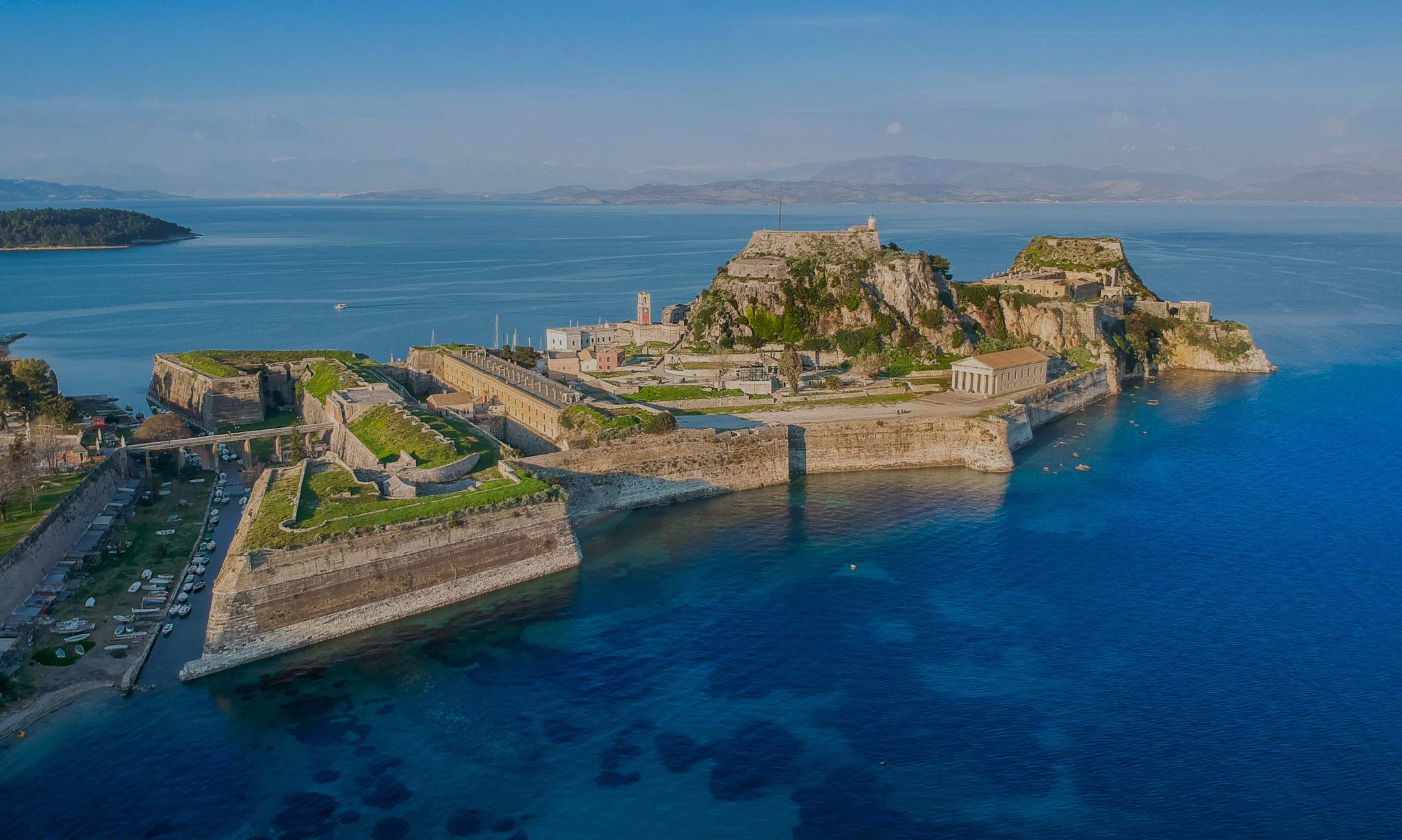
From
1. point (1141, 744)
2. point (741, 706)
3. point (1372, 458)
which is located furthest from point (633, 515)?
point (1372, 458)

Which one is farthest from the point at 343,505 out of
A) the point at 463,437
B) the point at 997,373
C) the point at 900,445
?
the point at 997,373

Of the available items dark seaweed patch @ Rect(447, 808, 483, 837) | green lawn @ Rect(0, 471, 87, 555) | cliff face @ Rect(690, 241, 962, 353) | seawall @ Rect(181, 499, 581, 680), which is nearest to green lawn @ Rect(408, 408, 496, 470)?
seawall @ Rect(181, 499, 581, 680)

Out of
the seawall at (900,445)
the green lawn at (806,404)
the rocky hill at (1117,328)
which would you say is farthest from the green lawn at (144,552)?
the rocky hill at (1117,328)

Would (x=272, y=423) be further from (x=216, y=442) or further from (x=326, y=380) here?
(x=216, y=442)

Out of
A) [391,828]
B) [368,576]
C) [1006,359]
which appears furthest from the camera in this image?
[1006,359]

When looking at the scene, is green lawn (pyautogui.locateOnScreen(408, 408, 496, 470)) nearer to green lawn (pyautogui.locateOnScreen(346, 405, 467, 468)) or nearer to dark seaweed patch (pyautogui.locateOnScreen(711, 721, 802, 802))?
green lawn (pyautogui.locateOnScreen(346, 405, 467, 468))

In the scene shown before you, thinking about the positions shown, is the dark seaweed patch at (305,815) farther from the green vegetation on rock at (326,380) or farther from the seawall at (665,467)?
the green vegetation on rock at (326,380)

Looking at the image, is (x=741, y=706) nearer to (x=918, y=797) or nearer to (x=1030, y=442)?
(x=918, y=797)
